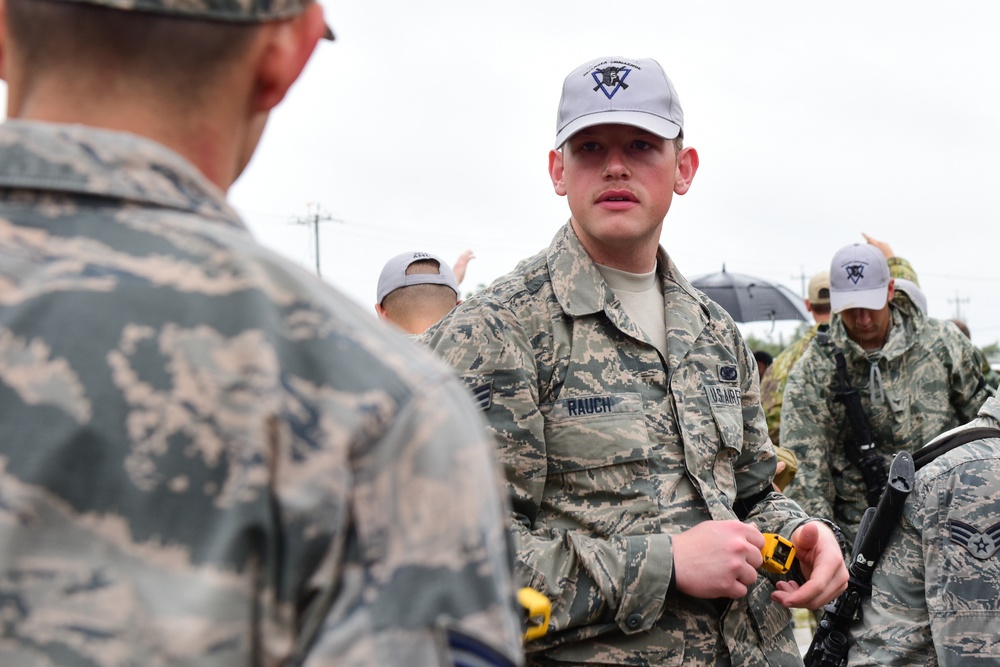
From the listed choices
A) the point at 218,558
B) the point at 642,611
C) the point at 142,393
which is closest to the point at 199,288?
the point at 142,393

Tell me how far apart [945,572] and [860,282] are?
10.9 ft

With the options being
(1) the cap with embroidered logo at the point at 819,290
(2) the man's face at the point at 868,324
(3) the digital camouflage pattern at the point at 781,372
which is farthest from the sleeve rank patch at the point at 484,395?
(1) the cap with embroidered logo at the point at 819,290

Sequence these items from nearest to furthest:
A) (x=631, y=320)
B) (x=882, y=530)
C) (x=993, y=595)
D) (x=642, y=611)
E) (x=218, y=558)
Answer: (x=218, y=558)
(x=642, y=611)
(x=631, y=320)
(x=993, y=595)
(x=882, y=530)

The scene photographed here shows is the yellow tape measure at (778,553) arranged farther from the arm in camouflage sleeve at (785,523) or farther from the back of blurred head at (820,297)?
the back of blurred head at (820,297)

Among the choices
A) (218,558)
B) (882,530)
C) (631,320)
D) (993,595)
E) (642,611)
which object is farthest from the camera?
(882,530)

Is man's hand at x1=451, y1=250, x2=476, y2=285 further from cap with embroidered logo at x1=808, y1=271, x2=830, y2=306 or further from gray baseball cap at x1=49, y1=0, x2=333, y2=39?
gray baseball cap at x1=49, y1=0, x2=333, y2=39

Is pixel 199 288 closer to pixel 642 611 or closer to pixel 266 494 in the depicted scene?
pixel 266 494

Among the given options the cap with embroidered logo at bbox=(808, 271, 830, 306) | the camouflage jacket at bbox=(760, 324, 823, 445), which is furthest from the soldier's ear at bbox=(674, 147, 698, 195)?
the cap with embroidered logo at bbox=(808, 271, 830, 306)

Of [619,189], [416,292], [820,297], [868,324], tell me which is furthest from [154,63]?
[820,297]

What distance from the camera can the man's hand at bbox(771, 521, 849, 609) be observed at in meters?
2.58

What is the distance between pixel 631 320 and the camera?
279 centimetres

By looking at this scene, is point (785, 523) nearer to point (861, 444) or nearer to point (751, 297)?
point (861, 444)

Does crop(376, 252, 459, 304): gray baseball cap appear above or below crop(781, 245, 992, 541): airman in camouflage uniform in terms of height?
above

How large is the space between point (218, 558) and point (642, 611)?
173cm
